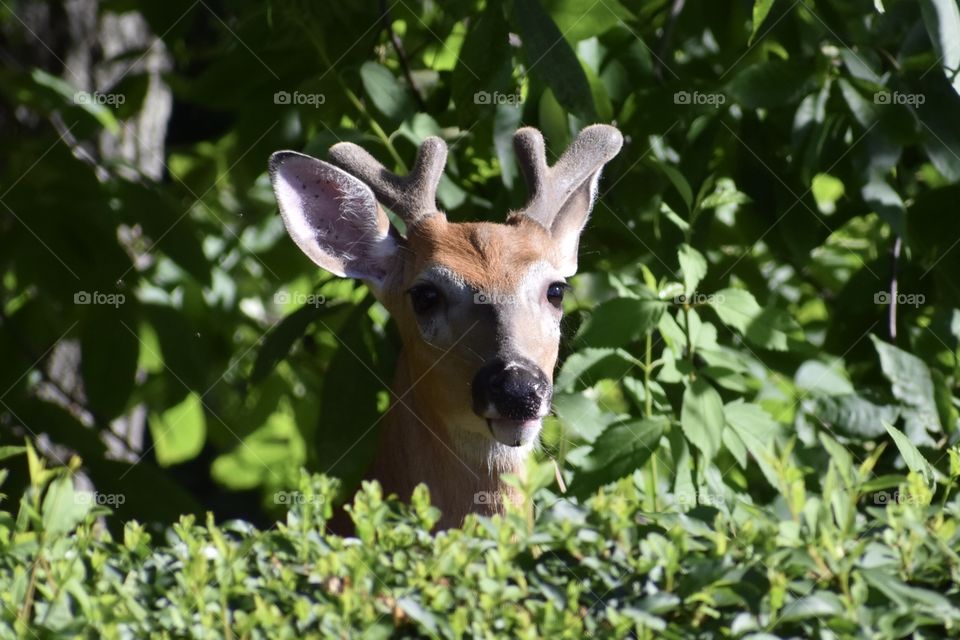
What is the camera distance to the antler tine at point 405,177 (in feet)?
17.6

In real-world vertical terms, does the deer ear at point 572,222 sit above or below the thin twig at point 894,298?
below

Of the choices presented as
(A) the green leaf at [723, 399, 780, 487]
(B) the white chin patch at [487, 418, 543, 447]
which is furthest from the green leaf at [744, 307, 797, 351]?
(B) the white chin patch at [487, 418, 543, 447]

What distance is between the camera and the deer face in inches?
199

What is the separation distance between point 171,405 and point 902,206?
377cm

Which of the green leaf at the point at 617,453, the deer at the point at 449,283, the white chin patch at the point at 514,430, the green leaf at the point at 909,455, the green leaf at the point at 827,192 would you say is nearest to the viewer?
the green leaf at the point at 909,455

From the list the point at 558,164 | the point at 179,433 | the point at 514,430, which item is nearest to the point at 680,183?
the point at 558,164

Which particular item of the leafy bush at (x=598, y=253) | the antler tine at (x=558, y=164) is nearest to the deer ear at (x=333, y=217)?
the leafy bush at (x=598, y=253)

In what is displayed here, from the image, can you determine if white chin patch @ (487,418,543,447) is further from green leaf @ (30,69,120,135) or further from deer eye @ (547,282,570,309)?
green leaf @ (30,69,120,135)

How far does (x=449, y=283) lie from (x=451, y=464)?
0.73 m

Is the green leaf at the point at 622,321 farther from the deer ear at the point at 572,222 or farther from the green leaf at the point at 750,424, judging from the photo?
the deer ear at the point at 572,222

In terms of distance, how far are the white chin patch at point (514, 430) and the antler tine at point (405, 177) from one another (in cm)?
111

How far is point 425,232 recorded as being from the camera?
18.2 feet

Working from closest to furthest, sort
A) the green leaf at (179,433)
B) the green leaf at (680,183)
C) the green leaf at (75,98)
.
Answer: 1. the green leaf at (680,183)
2. the green leaf at (75,98)
3. the green leaf at (179,433)

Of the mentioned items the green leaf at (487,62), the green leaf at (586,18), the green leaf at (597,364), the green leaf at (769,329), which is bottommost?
the green leaf at (597,364)
